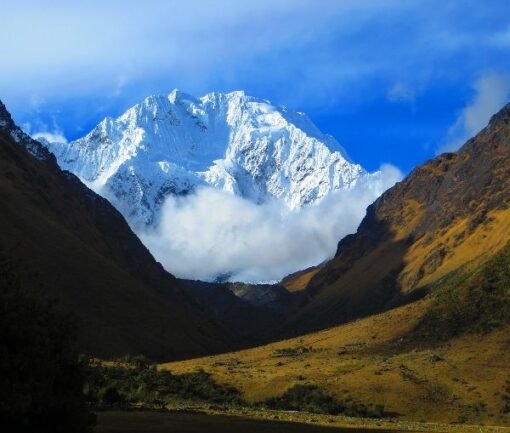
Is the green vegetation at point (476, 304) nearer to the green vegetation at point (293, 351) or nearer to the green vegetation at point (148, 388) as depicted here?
the green vegetation at point (293, 351)

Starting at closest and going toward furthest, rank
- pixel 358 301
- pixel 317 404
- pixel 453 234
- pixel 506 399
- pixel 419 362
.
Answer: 1. pixel 317 404
2. pixel 506 399
3. pixel 419 362
4. pixel 453 234
5. pixel 358 301

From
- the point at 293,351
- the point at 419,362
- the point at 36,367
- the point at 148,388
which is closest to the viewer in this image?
the point at 36,367

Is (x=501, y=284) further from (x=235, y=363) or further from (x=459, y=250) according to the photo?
(x=459, y=250)

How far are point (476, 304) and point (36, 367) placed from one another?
76.5m

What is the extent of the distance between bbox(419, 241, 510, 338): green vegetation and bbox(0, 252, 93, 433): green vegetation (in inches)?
2646

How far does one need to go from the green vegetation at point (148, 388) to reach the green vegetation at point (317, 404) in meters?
3.91

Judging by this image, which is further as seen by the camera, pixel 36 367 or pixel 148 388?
pixel 148 388

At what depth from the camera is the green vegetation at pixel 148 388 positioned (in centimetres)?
4825

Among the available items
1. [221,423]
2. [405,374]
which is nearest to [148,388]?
→ [221,423]

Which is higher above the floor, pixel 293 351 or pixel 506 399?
pixel 293 351

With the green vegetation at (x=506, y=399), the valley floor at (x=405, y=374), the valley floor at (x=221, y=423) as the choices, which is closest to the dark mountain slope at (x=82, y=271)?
the valley floor at (x=405, y=374)

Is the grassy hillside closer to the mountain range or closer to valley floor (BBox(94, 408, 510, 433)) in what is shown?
the mountain range

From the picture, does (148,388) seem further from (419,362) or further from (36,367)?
(36,367)

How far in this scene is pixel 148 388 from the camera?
5969cm
